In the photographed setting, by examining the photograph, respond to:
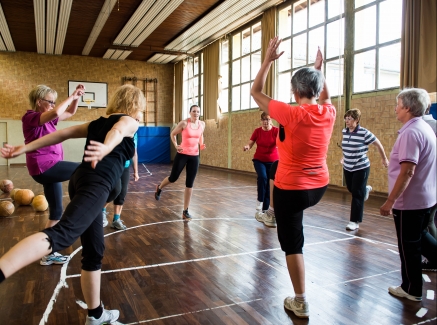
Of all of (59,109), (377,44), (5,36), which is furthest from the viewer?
(5,36)

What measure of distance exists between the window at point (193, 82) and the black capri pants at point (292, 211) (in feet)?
49.3

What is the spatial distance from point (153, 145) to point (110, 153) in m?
17.3

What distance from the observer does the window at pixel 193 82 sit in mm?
17047

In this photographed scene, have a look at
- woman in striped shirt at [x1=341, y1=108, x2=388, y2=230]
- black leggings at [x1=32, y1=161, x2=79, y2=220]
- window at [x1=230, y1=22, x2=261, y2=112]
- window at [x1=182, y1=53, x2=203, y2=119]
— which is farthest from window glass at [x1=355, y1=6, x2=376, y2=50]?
window at [x1=182, y1=53, x2=203, y2=119]

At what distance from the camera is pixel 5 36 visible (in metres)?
14.3

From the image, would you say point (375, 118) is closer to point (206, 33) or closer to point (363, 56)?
point (363, 56)

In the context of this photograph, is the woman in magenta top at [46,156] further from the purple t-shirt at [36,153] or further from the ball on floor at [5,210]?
the ball on floor at [5,210]

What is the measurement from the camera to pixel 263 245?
419 centimetres

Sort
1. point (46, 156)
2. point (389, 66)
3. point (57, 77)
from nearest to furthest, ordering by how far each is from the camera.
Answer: point (46, 156), point (389, 66), point (57, 77)

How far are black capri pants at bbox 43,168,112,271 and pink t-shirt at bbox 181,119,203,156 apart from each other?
3268mm

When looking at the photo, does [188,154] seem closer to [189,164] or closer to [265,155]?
[189,164]

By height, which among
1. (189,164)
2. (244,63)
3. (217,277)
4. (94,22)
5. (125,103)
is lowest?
(217,277)

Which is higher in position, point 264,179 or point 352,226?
point 264,179

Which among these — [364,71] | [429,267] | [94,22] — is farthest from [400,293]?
[94,22]
